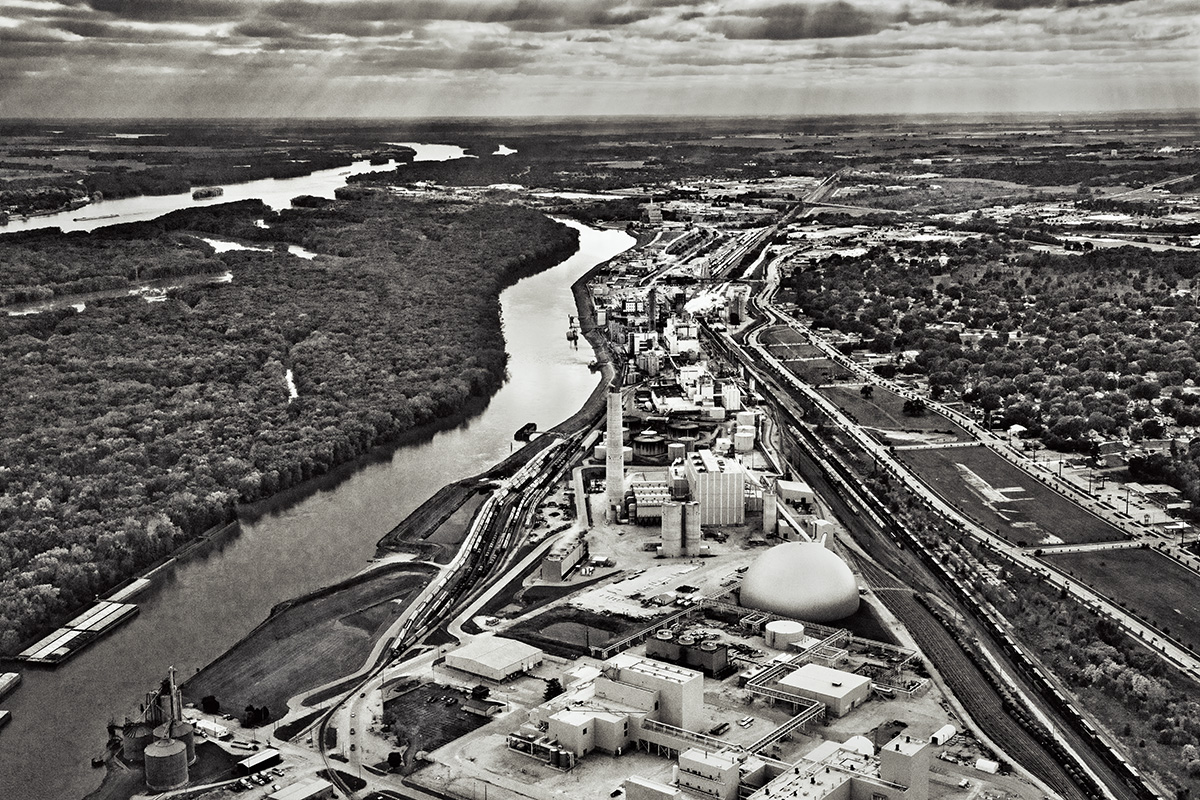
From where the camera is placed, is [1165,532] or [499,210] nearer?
[1165,532]

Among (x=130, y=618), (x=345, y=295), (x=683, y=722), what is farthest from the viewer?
(x=345, y=295)

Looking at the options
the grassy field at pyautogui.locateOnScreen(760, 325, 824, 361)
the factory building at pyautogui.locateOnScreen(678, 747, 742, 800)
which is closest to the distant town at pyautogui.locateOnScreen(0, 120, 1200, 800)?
the factory building at pyautogui.locateOnScreen(678, 747, 742, 800)

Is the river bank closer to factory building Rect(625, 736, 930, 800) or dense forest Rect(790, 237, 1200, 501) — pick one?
factory building Rect(625, 736, 930, 800)

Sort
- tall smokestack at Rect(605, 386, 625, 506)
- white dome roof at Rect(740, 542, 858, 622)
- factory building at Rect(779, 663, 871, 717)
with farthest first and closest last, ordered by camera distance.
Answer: tall smokestack at Rect(605, 386, 625, 506) → white dome roof at Rect(740, 542, 858, 622) → factory building at Rect(779, 663, 871, 717)

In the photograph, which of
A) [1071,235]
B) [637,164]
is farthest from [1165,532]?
[637,164]

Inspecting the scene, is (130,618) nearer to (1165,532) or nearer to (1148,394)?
(1165,532)

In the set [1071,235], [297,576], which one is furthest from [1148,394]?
[1071,235]

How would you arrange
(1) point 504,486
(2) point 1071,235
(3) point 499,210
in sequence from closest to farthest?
(1) point 504,486, (2) point 1071,235, (3) point 499,210
